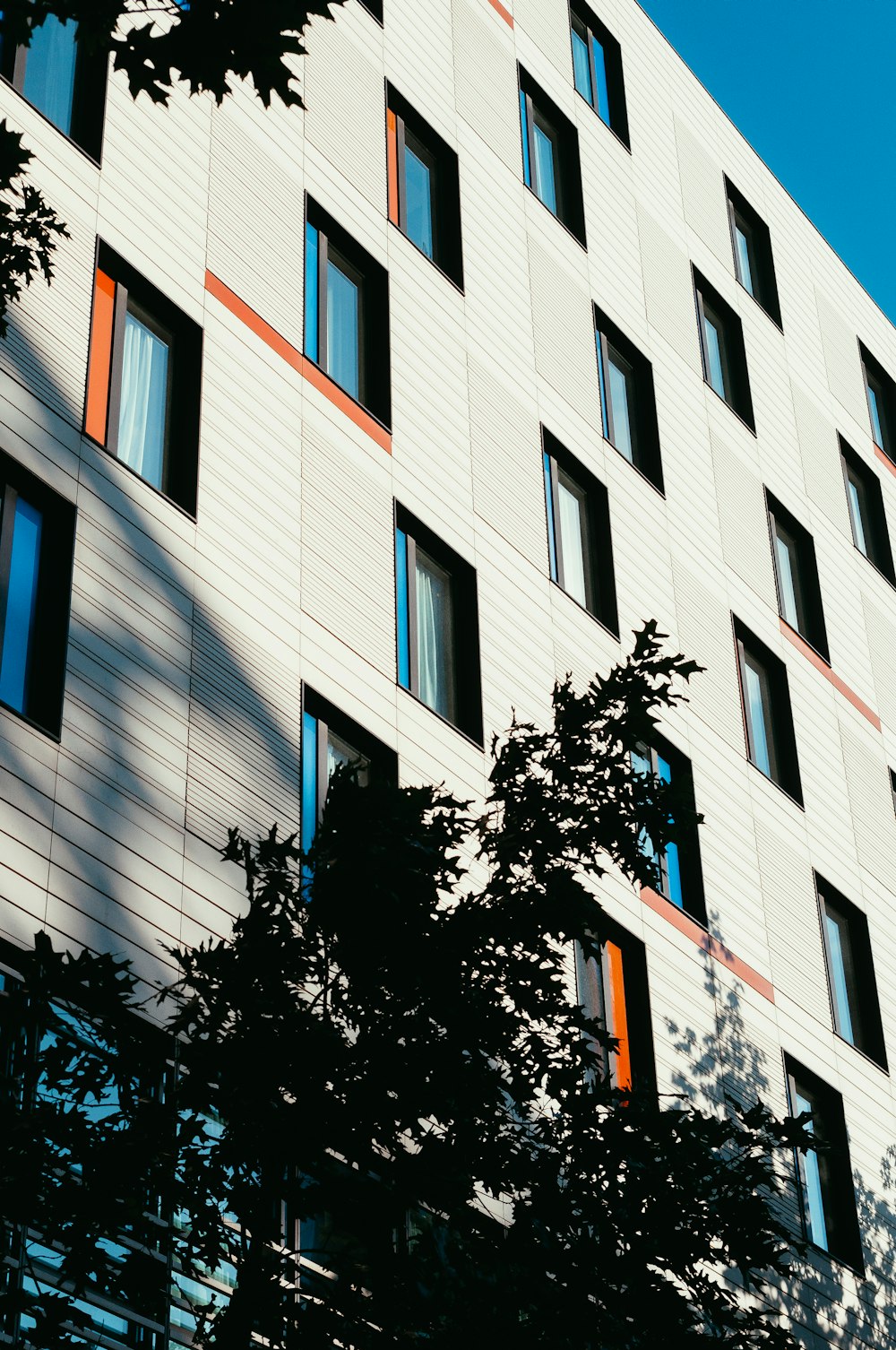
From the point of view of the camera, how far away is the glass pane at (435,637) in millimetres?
17406

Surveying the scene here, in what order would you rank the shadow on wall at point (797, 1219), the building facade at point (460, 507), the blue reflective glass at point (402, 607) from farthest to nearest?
the shadow on wall at point (797, 1219) → the blue reflective glass at point (402, 607) → the building facade at point (460, 507)

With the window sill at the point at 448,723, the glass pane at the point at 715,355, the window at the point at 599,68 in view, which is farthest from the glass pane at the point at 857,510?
the window sill at the point at 448,723

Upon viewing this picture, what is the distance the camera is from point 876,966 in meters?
23.5

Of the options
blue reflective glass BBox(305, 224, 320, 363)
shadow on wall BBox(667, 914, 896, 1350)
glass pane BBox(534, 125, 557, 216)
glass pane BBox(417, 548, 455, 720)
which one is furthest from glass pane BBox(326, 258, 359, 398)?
shadow on wall BBox(667, 914, 896, 1350)

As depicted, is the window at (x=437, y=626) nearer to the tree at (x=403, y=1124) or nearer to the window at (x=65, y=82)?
the window at (x=65, y=82)

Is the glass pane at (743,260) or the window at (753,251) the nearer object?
the glass pane at (743,260)

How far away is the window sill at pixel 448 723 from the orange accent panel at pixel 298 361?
98.0 inches

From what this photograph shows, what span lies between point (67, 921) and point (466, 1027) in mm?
3486

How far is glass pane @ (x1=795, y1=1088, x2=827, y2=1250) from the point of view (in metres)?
20.2

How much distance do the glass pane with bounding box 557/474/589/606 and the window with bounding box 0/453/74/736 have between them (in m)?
7.49

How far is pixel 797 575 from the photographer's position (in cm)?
2638

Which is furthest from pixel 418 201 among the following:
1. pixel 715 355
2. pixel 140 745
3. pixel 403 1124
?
pixel 403 1124

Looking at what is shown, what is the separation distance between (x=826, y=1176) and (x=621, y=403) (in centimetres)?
931

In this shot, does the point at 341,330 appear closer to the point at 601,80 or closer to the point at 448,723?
the point at 448,723
